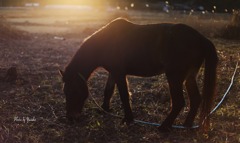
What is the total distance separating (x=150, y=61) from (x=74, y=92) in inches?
50.2

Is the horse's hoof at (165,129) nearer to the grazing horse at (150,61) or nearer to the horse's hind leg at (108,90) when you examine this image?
the grazing horse at (150,61)

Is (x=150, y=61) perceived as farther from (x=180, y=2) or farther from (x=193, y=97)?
(x=180, y=2)

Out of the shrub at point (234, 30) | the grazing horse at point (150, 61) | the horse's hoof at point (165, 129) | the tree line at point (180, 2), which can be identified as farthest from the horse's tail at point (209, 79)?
the tree line at point (180, 2)

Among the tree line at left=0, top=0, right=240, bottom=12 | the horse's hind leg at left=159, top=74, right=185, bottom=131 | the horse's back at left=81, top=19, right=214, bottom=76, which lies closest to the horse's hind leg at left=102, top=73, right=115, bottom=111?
the horse's back at left=81, top=19, right=214, bottom=76

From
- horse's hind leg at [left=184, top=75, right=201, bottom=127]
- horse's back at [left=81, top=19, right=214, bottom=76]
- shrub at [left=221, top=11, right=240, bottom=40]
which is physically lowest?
shrub at [left=221, top=11, right=240, bottom=40]

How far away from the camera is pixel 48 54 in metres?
13.3

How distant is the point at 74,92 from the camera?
5.70 metres

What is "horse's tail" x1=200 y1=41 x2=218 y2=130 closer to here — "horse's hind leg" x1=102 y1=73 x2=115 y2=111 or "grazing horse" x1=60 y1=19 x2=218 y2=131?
"grazing horse" x1=60 y1=19 x2=218 y2=131

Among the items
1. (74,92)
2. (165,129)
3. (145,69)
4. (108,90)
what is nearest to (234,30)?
(108,90)

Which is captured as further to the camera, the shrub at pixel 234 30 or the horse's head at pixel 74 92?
the shrub at pixel 234 30

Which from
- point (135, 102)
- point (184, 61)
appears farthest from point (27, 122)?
point (184, 61)

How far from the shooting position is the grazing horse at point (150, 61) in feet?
17.6

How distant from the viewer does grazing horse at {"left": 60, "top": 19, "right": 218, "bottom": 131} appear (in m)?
5.38

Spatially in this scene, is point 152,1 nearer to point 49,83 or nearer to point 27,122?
point 49,83
